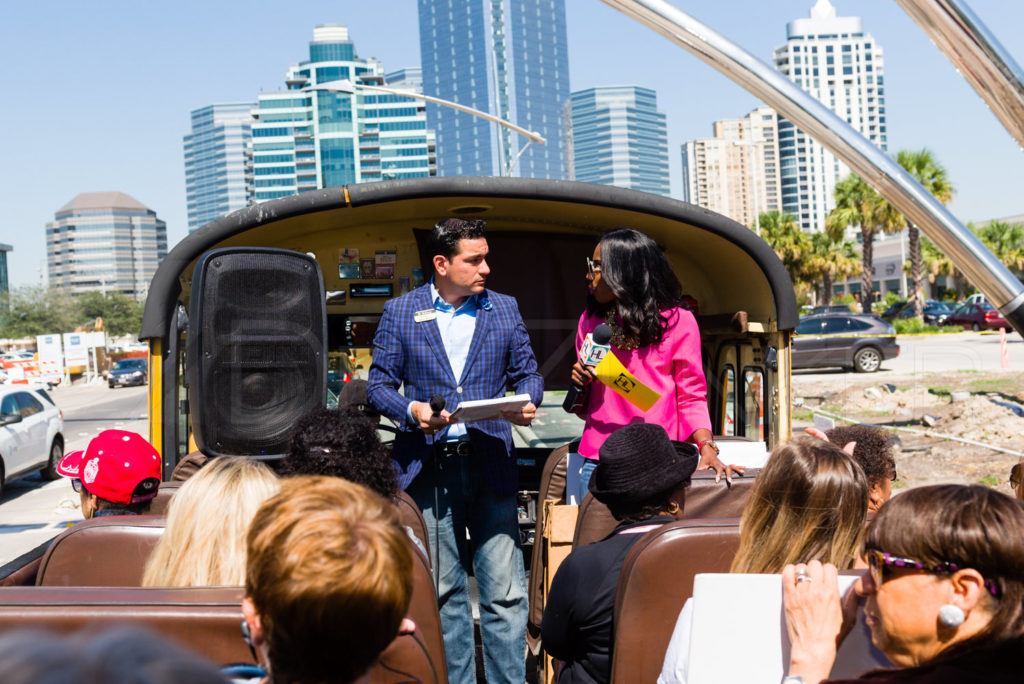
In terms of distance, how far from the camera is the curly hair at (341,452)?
311cm

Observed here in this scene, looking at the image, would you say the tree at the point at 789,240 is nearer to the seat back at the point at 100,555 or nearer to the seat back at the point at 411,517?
the seat back at the point at 411,517

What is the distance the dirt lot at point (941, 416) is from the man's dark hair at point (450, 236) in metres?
9.30

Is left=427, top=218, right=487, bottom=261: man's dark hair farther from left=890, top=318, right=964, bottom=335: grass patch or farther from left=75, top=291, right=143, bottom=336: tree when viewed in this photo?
left=75, top=291, right=143, bottom=336: tree

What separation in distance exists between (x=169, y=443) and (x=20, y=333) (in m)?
89.1

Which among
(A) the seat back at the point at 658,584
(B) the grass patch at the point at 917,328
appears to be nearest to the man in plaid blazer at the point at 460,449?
(A) the seat back at the point at 658,584

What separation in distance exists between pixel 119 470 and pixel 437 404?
4.17 feet

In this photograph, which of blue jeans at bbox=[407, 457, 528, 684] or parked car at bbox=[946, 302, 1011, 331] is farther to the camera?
parked car at bbox=[946, 302, 1011, 331]

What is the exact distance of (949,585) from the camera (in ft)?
6.11

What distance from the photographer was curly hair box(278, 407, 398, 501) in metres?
3.11

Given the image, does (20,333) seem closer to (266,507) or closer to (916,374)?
(916,374)

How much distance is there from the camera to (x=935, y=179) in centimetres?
4400

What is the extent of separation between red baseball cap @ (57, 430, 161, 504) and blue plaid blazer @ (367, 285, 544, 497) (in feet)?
3.21

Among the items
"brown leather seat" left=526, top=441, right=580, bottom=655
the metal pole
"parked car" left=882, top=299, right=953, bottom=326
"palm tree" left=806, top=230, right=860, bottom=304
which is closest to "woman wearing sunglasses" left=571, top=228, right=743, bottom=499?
"brown leather seat" left=526, top=441, right=580, bottom=655

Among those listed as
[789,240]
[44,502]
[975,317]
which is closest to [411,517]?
[44,502]
